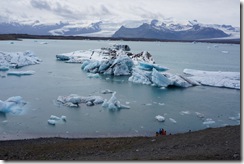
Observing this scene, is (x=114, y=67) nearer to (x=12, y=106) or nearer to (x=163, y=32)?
(x=12, y=106)

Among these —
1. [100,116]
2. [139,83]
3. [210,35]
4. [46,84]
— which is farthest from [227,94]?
[210,35]

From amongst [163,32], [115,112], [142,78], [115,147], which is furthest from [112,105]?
[163,32]

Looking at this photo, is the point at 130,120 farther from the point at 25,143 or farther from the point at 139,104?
the point at 25,143

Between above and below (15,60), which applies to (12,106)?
above

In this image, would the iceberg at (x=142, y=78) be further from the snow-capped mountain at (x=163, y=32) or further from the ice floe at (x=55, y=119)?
the snow-capped mountain at (x=163, y=32)

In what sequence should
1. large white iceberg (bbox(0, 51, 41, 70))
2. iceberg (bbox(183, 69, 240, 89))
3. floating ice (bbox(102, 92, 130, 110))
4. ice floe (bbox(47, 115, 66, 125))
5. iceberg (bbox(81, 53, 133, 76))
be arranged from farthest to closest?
1. large white iceberg (bbox(0, 51, 41, 70))
2. iceberg (bbox(81, 53, 133, 76))
3. iceberg (bbox(183, 69, 240, 89))
4. floating ice (bbox(102, 92, 130, 110))
5. ice floe (bbox(47, 115, 66, 125))

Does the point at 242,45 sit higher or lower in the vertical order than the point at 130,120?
higher

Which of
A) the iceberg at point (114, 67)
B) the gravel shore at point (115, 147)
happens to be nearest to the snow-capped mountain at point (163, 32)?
the iceberg at point (114, 67)

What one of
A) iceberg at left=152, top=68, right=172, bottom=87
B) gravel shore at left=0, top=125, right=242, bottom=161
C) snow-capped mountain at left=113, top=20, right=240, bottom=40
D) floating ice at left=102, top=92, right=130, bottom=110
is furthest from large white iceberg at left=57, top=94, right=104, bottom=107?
snow-capped mountain at left=113, top=20, right=240, bottom=40

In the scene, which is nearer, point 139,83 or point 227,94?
point 227,94

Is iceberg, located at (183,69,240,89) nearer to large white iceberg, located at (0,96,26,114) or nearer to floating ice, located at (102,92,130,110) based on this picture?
floating ice, located at (102,92,130,110)

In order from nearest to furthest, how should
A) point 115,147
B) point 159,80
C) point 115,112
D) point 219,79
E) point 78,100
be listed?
point 115,147
point 115,112
point 78,100
point 159,80
point 219,79
